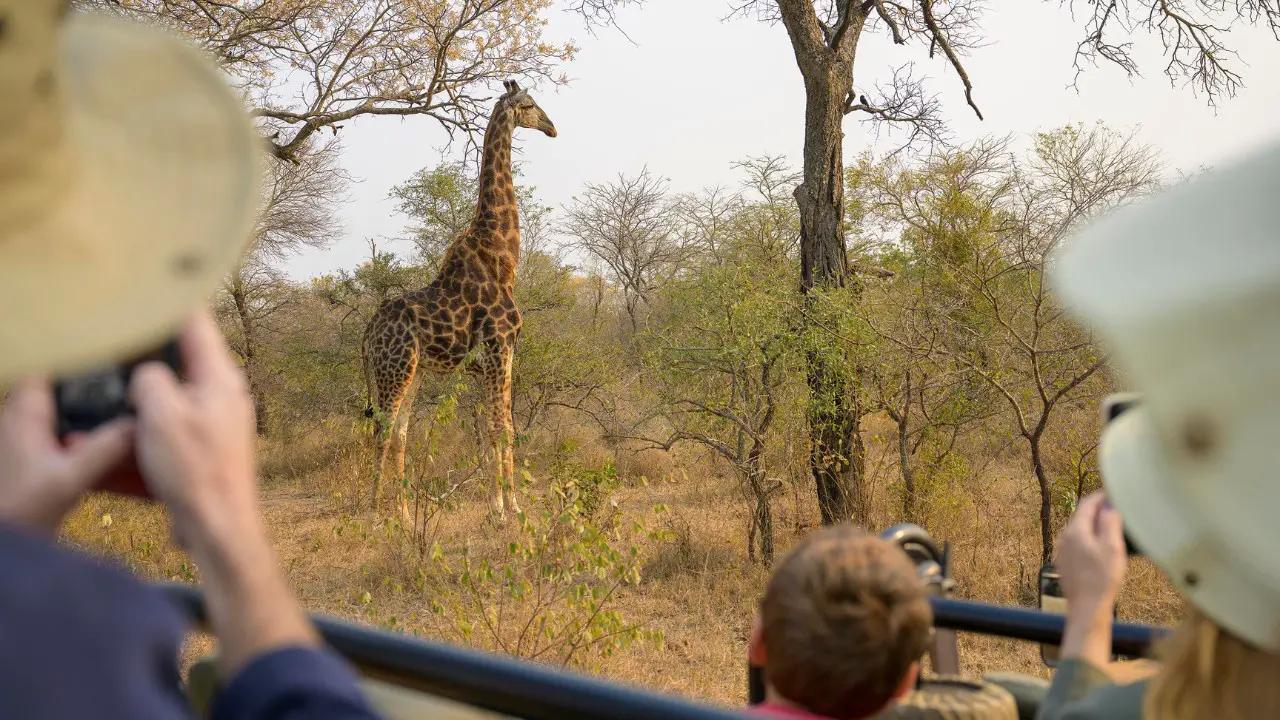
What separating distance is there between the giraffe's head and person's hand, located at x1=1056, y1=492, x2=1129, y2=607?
22.7 ft

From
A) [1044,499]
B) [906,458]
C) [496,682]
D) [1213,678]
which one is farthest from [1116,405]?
[906,458]

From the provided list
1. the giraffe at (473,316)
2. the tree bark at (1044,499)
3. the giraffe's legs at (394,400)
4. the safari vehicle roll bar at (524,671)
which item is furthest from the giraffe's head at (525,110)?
the safari vehicle roll bar at (524,671)

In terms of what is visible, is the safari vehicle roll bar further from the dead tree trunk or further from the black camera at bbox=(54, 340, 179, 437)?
the dead tree trunk

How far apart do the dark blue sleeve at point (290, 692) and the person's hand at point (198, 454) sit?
7cm

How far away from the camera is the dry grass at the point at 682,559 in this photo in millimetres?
4293

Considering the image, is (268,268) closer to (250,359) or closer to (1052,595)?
(250,359)

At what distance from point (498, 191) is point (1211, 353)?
728 cm

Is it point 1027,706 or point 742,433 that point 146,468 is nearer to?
point 1027,706

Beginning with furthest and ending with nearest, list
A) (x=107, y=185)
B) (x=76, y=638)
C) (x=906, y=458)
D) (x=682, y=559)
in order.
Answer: (x=682, y=559), (x=906, y=458), (x=107, y=185), (x=76, y=638)

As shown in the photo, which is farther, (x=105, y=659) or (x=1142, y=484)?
(x=1142, y=484)

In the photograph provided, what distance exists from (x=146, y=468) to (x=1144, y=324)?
61 cm

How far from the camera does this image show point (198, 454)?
59 centimetres

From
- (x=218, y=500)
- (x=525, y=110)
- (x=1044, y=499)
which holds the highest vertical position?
(x=525, y=110)

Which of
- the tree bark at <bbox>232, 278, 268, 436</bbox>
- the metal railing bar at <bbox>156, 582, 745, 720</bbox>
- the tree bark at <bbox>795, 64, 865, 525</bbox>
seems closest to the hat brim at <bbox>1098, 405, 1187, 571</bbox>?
the metal railing bar at <bbox>156, 582, 745, 720</bbox>
